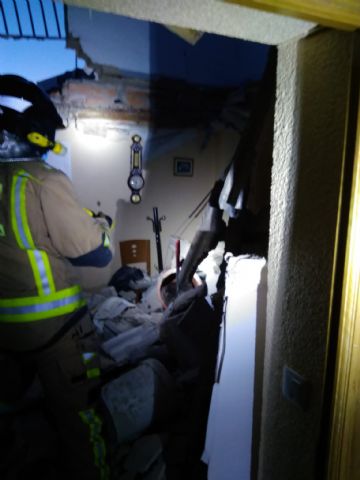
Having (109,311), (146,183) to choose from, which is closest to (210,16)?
(109,311)

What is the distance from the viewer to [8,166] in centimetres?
173

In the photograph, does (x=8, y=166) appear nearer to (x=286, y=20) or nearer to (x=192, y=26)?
(x=192, y=26)

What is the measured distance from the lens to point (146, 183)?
579 cm

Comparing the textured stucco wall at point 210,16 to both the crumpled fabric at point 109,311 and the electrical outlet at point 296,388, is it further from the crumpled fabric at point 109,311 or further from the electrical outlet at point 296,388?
the crumpled fabric at point 109,311

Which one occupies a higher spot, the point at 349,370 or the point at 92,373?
the point at 349,370

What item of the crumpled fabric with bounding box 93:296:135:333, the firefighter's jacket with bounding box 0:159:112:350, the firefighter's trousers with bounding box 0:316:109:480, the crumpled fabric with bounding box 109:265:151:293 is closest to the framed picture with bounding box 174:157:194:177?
the crumpled fabric with bounding box 109:265:151:293

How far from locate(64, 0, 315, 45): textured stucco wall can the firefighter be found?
1.17m

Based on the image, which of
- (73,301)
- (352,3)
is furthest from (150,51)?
(352,3)

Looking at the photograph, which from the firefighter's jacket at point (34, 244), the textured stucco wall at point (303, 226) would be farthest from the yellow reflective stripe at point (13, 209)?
the textured stucco wall at point (303, 226)

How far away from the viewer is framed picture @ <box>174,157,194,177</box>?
19.6 feet

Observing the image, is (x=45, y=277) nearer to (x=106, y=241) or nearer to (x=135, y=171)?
(x=106, y=241)

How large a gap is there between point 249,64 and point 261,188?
539 centimetres

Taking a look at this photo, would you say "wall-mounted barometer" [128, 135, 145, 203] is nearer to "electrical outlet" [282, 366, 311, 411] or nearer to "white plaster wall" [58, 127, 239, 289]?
"white plaster wall" [58, 127, 239, 289]

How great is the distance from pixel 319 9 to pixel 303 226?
0.58 m
